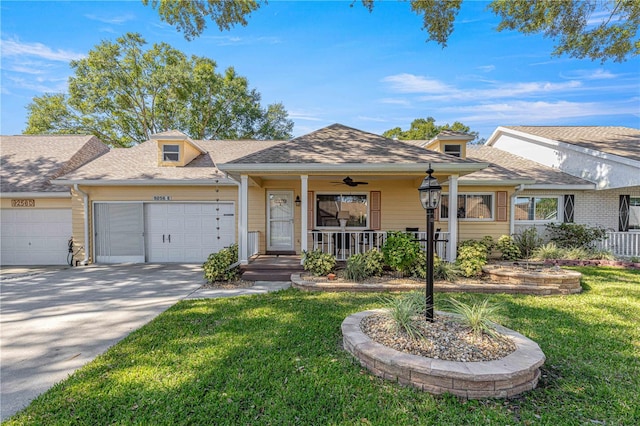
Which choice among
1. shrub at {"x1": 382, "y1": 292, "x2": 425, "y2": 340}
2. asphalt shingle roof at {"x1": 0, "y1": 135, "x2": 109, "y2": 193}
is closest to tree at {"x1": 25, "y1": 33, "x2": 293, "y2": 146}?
asphalt shingle roof at {"x1": 0, "y1": 135, "x2": 109, "y2": 193}

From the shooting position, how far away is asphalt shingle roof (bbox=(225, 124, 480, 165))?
6730 mm

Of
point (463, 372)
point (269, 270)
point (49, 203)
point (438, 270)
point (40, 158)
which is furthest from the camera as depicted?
point (40, 158)

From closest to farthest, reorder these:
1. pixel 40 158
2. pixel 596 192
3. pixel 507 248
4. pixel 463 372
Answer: pixel 463 372 → pixel 507 248 → pixel 596 192 → pixel 40 158

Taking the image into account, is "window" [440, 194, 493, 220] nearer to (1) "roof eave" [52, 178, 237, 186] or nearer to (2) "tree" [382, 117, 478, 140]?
(1) "roof eave" [52, 178, 237, 186]

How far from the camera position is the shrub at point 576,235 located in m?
9.58

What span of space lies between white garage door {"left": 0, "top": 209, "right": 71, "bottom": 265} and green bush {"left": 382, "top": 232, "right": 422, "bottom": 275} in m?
10.8

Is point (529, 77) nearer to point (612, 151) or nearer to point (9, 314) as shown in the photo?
point (612, 151)

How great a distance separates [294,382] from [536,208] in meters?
11.5

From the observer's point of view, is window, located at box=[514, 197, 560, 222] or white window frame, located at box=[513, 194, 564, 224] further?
window, located at box=[514, 197, 560, 222]

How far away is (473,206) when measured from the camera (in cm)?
983

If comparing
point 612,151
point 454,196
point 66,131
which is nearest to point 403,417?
point 454,196

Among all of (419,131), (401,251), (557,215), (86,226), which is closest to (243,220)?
(401,251)

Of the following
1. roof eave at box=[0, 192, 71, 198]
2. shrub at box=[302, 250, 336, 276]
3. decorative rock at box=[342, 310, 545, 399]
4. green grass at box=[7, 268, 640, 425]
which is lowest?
green grass at box=[7, 268, 640, 425]

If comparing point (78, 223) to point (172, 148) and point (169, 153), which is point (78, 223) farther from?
point (172, 148)
